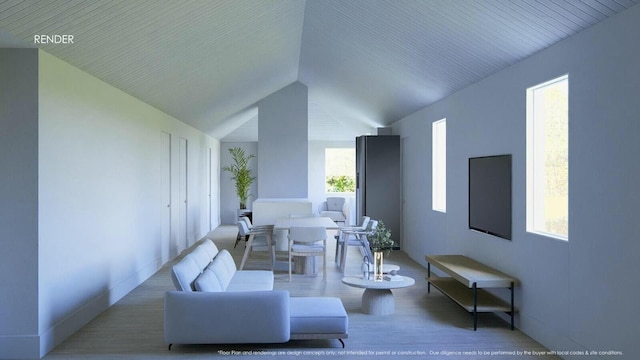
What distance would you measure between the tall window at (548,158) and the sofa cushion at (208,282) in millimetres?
2819

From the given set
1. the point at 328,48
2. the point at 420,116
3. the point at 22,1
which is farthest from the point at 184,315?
the point at 420,116

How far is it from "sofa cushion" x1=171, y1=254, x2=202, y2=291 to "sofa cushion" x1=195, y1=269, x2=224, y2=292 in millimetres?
87

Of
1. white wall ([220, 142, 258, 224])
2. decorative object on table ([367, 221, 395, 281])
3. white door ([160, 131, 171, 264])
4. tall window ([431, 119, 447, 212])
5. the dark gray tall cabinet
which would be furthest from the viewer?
white wall ([220, 142, 258, 224])

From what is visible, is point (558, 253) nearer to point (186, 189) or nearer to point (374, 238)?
point (374, 238)

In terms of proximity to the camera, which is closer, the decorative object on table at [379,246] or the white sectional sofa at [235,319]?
the white sectional sofa at [235,319]

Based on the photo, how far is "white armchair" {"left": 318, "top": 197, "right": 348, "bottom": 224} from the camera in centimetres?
1312

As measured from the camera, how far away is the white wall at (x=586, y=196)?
313 centimetres

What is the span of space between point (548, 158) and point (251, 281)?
309 cm

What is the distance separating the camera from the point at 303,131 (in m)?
11.0

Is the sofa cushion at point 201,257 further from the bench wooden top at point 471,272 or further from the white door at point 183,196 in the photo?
the white door at point 183,196

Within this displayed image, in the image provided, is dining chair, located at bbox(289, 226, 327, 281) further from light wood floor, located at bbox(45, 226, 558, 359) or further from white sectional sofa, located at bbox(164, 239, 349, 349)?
white sectional sofa, located at bbox(164, 239, 349, 349)

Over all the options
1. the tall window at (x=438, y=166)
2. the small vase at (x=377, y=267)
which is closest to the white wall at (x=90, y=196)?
the small vase at (x=377, y=267)

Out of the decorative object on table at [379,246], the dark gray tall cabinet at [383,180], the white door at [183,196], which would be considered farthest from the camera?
the dark gray tall cabinet at [383,180]

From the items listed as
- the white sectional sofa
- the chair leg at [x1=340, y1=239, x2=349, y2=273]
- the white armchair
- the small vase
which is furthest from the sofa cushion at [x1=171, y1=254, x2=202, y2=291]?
the white armchair
